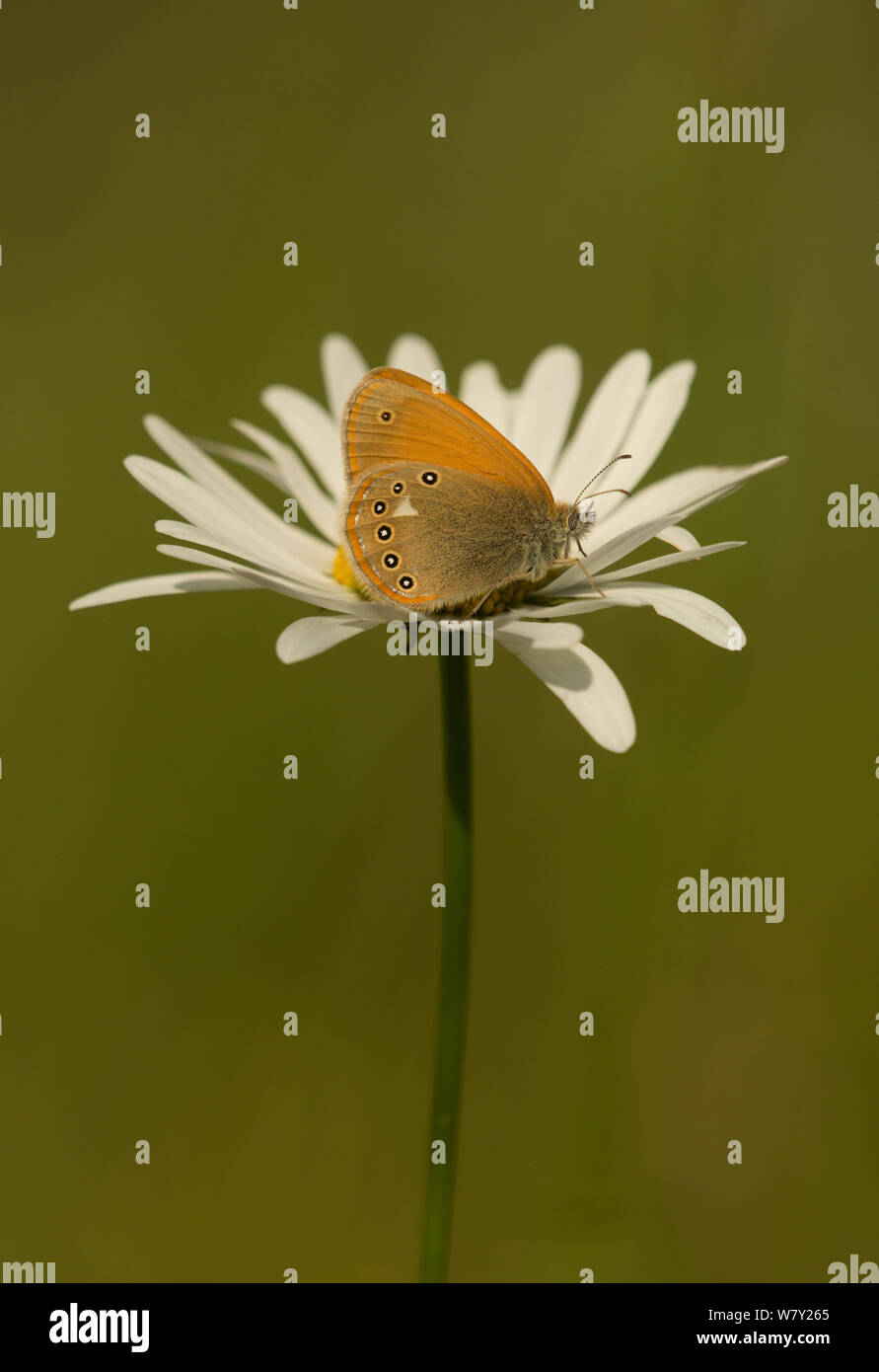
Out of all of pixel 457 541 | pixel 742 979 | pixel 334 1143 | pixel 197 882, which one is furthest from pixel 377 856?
pixel 457 541

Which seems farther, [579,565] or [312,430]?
[312,430]

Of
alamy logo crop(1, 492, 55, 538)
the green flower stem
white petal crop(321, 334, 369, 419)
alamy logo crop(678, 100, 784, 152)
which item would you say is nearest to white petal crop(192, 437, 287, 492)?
white petal crop(321, 334, 369, 419)

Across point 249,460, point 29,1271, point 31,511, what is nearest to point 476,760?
point 249,460

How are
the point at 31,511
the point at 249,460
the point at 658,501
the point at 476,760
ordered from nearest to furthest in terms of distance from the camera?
1. the point at 658,501
2. the point at 249,460
3. the point at 476,760
4. the point at 31,511

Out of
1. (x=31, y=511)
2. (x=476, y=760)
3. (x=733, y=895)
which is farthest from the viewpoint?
(x=31, y=511)

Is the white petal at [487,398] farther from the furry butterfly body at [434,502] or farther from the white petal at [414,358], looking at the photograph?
the furry butterfly body at [434,502]

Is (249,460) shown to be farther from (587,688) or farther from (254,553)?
(587,688)

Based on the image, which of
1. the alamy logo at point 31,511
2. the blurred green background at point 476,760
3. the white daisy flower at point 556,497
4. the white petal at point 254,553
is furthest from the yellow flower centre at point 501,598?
the alamy logo at point 31,511

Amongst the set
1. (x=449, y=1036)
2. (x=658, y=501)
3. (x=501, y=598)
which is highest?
(x=658, y=501)
